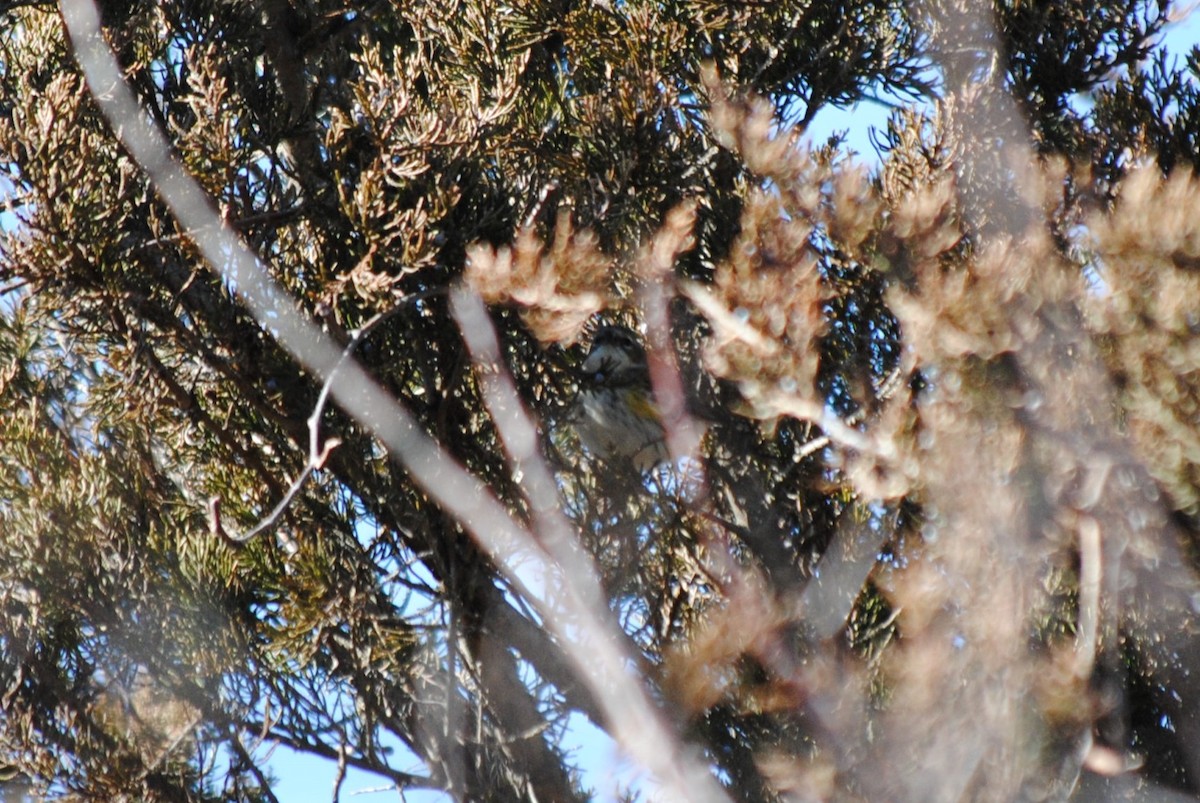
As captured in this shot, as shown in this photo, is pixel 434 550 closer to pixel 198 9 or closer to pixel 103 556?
pixel 103 556

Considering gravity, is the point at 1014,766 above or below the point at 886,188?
below

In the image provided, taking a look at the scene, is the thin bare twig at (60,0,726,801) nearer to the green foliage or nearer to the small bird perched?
the green foliage

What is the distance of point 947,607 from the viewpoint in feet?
6.96

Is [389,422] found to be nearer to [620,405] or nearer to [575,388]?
[575,388]

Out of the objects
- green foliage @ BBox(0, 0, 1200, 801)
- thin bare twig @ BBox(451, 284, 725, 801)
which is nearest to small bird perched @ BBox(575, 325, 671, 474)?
green foliage @ BBox(0, 0, 1200, 801)

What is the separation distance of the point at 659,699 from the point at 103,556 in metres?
1.35

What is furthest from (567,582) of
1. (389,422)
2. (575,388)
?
(575,388)

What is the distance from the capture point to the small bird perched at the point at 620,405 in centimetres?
326

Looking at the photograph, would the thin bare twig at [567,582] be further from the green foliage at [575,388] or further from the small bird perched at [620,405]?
the small bird perched at [620,405]

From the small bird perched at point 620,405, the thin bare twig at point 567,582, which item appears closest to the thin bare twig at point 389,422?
the thin bare twig at point 567,582

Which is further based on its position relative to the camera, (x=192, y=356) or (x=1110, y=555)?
(x=192, y=356)

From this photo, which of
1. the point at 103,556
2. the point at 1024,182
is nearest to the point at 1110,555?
the point at 1024,182

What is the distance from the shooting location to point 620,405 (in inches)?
135

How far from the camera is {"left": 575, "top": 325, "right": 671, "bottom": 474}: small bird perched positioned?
3260mm
